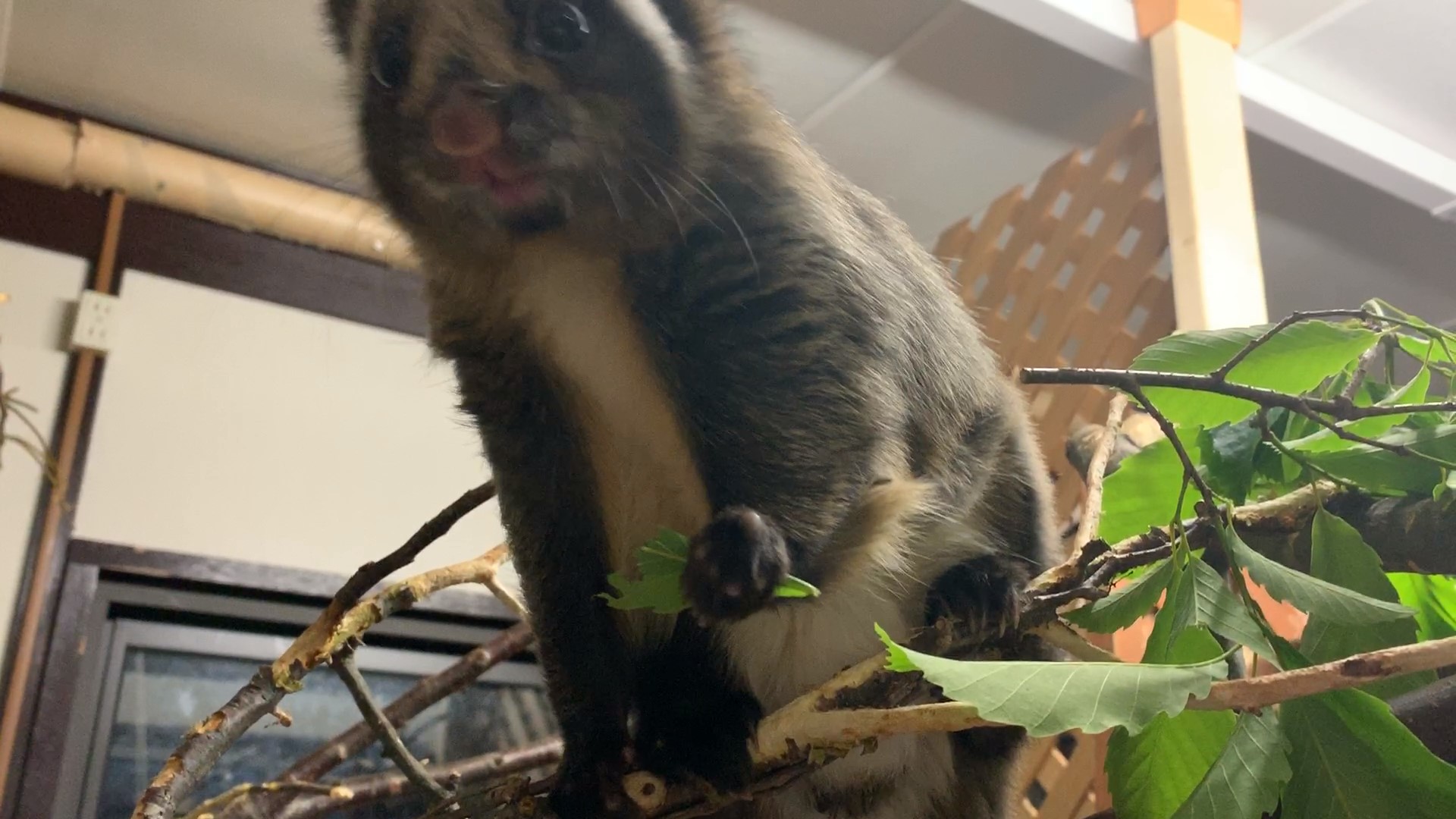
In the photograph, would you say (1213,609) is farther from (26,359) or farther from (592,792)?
(26,359)

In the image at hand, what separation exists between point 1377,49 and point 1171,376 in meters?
1.58

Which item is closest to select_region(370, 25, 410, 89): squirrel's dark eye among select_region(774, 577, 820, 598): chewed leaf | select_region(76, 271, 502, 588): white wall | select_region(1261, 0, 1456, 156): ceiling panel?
select_region(774, 577, 820, 598): chewed leaf

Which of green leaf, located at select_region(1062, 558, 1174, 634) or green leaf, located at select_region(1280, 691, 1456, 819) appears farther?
green leaf, located at select_region(1062, 558, 1174, 634)

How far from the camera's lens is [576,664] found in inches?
31.6

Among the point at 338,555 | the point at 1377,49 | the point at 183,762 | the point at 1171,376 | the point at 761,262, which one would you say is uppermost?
the point at 1377,49

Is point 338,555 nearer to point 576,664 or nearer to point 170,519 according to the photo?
point 170,519

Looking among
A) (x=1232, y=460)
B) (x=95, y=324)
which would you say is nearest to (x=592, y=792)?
(x=1232, y=460)

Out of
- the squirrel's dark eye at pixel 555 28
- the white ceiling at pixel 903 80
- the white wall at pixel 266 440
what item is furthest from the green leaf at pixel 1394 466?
the white wall at pixel 266 440

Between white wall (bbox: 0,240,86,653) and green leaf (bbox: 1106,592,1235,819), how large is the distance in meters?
1.59

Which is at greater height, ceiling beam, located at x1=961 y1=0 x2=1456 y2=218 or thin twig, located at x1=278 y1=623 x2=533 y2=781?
ceiling beam, located at x1=961 y1=0 x2=1456 y2=218

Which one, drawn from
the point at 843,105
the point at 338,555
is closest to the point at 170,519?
the point at 338,555

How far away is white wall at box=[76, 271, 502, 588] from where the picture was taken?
70.2 inches

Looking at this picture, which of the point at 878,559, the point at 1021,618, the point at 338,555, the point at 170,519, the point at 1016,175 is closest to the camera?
the point at 1021,618

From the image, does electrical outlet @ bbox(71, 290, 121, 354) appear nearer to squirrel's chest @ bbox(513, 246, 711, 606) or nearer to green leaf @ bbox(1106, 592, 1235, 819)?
squirrel's chest @ bbox(513, 246, 711, 606)
